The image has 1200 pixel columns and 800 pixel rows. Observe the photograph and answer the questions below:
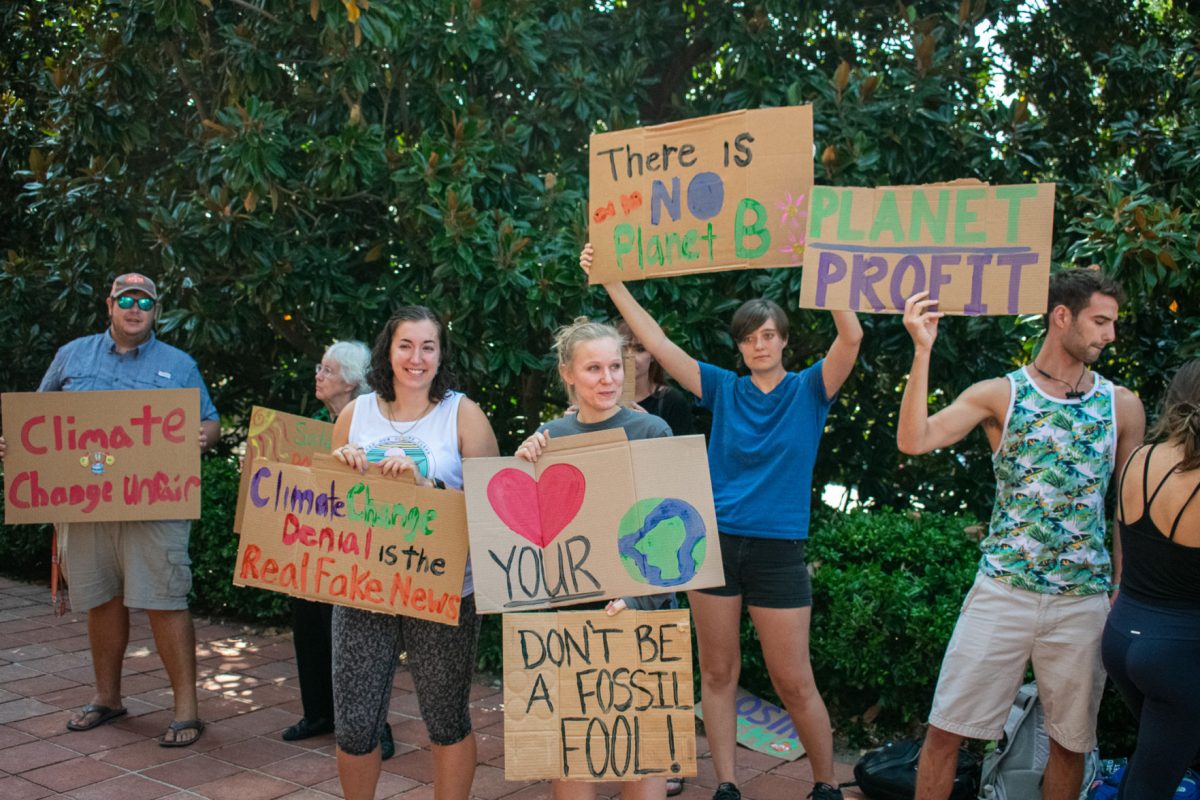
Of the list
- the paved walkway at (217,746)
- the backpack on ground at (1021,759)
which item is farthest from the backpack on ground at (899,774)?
the paved walkway at (217,746)

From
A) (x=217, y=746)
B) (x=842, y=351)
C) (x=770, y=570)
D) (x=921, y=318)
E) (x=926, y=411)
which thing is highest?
(x=921, y=318)

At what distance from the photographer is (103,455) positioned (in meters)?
4.61

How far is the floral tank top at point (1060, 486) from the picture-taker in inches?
131

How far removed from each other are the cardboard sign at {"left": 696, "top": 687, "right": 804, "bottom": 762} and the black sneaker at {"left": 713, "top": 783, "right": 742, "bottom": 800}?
0.59m

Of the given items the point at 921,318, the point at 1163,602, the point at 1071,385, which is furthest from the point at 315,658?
the point at 1163,602

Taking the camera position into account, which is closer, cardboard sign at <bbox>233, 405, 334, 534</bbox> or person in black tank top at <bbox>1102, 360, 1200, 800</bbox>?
person in black tank top at <bbox>1102, 360, 1200, 800</bbox>

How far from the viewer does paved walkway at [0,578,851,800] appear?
425 cm

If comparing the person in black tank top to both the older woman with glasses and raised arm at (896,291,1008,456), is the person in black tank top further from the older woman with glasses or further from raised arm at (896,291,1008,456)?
the older woman with glasses

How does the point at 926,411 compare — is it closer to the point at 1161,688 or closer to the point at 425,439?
the point at 1161,688

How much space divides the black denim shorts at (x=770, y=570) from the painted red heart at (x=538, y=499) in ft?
2.60

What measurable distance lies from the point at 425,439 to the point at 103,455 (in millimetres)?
1793

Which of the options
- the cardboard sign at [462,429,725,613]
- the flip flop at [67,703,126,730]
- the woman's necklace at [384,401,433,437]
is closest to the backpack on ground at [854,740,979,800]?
the cardboard sign at [462,429,725,613]

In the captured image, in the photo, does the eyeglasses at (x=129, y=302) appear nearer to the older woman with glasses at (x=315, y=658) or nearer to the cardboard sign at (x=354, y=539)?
the older woman with glasses at (x=315, y=658)

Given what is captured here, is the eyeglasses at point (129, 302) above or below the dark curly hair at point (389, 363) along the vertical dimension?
above
